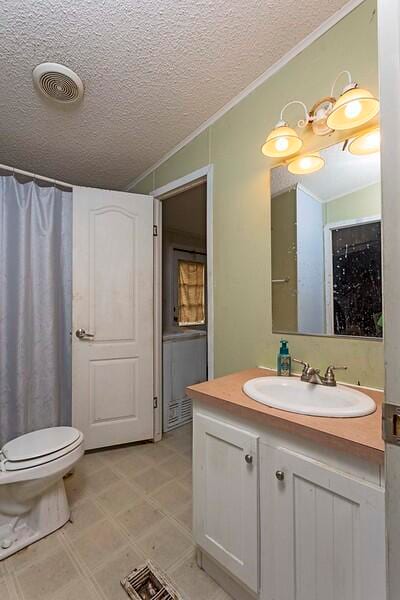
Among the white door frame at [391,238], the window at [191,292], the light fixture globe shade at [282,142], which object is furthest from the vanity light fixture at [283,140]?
the window at [191,292]

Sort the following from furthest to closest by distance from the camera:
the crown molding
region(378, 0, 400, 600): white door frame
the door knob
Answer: the door knob → the crown molding → region(378, 0, 400, 600): white door frame

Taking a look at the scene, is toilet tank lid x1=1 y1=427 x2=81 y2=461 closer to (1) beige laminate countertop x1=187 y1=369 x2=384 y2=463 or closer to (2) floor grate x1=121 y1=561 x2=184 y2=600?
(2) floor grate x1=121 y1=561 x2=184 y2=600

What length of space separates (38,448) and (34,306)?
1.01 metres

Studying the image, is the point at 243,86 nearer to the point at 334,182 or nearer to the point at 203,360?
the point at 334,182

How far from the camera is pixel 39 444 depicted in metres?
1.47

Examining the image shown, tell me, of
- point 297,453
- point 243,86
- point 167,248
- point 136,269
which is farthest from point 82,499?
point 167,248

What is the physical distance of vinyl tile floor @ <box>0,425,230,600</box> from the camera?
3.65ft

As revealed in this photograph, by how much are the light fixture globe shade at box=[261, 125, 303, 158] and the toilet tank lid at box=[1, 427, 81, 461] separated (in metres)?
1.83

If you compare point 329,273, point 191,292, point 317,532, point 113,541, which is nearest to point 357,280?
point 329,273

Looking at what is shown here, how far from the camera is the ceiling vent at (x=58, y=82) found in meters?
1.42

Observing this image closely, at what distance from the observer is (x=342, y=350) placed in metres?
1.18

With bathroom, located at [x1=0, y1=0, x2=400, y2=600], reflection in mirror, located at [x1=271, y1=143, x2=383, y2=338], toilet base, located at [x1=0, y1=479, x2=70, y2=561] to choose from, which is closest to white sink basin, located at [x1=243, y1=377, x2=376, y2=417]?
bathroom, located at [x1=0, y1=0, x2=400, y2=600]

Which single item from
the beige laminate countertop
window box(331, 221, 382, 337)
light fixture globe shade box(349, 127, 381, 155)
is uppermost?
light fixture globe shade box(349, 127, 381, 155)

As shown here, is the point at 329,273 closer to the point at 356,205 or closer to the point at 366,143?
the point at 356,205
